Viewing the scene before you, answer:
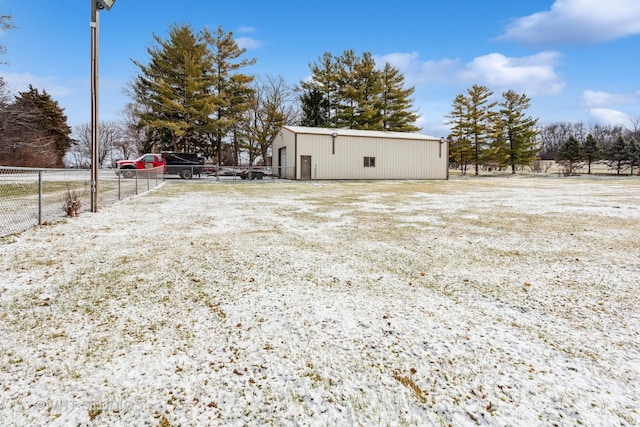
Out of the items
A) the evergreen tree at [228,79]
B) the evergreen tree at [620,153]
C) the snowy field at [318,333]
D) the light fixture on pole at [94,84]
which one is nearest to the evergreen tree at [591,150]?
the evergreen tree at [620,153]

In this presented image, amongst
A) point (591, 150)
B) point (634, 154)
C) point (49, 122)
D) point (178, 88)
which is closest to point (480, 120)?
point (591, 150)

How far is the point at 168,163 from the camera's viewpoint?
24.0 m

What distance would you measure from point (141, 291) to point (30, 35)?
21732 mm

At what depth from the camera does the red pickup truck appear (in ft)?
68.4

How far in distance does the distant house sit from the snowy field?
58.9 feet

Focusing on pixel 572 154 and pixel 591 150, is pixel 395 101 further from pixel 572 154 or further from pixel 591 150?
pixel 591 150

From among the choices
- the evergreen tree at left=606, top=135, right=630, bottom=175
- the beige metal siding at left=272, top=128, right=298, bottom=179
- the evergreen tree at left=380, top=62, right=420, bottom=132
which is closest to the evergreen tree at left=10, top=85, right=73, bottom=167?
the beige metal siding at left=272, top=128, right=298, bottom=179

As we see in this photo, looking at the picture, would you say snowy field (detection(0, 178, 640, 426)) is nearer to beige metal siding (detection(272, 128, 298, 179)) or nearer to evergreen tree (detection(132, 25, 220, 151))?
beige metal siding (detection(272, 128, 298, 179))

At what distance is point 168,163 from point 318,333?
81.4 feet

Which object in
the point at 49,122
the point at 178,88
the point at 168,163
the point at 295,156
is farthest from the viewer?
the point at 49,122

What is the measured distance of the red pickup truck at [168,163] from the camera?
2084 cm

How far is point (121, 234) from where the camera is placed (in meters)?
5.07

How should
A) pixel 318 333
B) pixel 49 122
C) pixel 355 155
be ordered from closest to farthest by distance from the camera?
pixel 318 333
pixel 355 155
pixel 49 122

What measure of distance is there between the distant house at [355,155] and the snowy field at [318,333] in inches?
706
